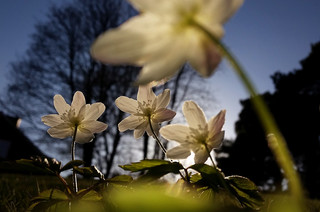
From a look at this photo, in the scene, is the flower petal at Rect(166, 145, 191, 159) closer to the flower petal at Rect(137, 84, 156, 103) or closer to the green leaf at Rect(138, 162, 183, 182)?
the green leaf at Rect(138, 162, 183, 182)

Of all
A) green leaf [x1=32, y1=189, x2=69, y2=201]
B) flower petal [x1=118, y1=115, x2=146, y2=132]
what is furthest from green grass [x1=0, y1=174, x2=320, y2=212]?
flower petal [x1=118, y1=115, x2=146, y2=132]

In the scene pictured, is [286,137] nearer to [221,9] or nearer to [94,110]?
[94,110]

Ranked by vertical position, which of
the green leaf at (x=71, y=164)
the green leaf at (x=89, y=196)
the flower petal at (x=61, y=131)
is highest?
the flower petal at (x=61, y=131)

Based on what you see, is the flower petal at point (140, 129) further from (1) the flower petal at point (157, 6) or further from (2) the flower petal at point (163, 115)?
(1) the flower petal at point (157, 6)

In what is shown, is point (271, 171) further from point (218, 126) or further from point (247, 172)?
point (218, 126)

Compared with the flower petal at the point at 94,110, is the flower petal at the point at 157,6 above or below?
below

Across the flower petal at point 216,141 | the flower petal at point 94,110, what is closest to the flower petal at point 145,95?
the flower petal at point 94,110

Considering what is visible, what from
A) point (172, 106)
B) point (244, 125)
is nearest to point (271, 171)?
point (244, 125)
